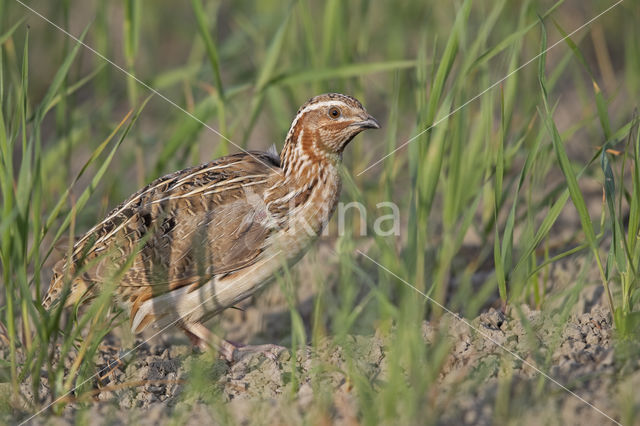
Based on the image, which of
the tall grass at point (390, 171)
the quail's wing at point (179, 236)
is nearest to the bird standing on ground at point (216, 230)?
the quail's wing at point (179, 236)

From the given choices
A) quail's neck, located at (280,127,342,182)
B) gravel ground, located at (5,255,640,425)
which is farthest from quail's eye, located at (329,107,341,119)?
gravel ground, located at (5,255,640,425)

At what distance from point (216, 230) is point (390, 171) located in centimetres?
115

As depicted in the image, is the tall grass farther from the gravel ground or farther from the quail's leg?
the quail's leg

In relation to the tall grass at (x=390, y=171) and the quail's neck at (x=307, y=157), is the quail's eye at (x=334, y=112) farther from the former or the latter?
the tall grass at (x=390, y=171)

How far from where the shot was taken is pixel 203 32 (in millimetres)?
5363

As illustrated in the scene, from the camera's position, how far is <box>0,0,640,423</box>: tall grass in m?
4.03

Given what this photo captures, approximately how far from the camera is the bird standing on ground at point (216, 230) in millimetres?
4844

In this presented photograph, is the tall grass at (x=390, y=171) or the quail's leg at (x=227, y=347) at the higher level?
the tall grass at (x=390, y=171)

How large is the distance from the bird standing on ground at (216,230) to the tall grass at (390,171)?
0.27m

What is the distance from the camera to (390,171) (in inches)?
203

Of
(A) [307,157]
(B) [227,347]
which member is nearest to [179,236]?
(B) [227,347]

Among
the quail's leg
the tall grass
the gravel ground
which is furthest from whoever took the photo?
the quail's leg

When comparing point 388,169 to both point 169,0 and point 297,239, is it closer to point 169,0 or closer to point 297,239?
point 297,239

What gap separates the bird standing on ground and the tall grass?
0.87 feet
